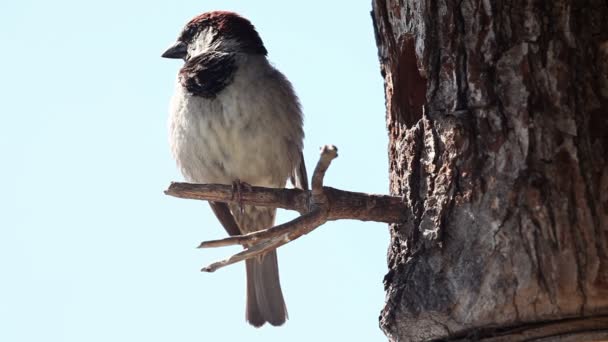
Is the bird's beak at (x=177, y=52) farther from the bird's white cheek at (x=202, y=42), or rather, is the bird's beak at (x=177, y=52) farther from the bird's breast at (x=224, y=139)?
the bird's breast at (x=224, y=139)

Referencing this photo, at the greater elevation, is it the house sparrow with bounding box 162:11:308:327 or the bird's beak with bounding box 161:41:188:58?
the bird's beak with bounding box 161:41:188:58

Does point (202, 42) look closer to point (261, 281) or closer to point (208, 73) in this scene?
point (208, 73)

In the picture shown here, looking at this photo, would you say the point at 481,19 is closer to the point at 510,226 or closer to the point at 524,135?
the point at 524,135

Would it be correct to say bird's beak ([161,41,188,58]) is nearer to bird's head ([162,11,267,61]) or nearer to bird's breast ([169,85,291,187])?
bird's head ([162,11,267,61])

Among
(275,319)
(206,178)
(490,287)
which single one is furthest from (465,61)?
(275,319)

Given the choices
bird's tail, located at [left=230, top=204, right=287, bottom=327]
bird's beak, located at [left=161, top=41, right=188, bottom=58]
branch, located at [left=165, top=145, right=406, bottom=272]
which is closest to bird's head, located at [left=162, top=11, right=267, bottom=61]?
bird's beak, located at [left=161, top=41, right=188, bottom=58]

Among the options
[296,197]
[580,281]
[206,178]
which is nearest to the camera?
[580,281]

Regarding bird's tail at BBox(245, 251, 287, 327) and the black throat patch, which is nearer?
the black throat patch

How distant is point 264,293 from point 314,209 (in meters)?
1.76

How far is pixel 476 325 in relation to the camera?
7.69ft

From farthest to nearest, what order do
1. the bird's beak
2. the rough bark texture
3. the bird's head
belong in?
the bird's beak, the bird's head, the rough bark texture

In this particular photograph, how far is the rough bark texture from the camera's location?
2.30m

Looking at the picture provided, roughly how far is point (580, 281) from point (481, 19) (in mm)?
771

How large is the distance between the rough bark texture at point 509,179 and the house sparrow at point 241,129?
1296 mm
